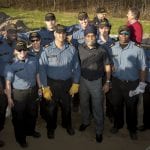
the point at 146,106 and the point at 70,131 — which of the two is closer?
the point at 146,106

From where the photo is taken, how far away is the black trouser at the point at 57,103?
7.45 metres

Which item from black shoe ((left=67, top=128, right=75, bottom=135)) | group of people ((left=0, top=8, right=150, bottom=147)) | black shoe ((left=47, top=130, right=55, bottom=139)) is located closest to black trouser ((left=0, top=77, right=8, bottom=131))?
group of people ((left=0, top=8, right=150, bottom=147))

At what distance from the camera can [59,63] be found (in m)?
7.32

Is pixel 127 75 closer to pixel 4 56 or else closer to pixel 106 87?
pixel 106 87

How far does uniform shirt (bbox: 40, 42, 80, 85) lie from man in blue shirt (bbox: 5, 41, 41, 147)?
175 mm

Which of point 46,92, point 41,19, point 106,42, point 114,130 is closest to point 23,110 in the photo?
point 46,92

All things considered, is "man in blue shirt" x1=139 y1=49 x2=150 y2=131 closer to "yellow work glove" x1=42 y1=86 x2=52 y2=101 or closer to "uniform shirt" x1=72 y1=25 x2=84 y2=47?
"uniform shirt" x1=72 y1=25 x2=84 y2=47

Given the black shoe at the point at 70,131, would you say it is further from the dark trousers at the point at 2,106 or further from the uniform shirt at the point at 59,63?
the dark trousers at the point at 2,106

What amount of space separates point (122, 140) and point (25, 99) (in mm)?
2073

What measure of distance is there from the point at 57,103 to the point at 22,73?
40.7 inches

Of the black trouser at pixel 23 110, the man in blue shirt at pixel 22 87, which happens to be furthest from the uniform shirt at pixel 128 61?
the black trouser at pixel 23 110

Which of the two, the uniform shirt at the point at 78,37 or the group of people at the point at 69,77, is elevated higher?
the uniform shirt at the point at 78,37

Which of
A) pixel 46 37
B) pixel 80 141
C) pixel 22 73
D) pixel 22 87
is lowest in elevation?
pixel 80 141

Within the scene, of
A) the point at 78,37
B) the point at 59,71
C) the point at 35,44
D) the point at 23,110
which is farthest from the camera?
the point at 78,37
